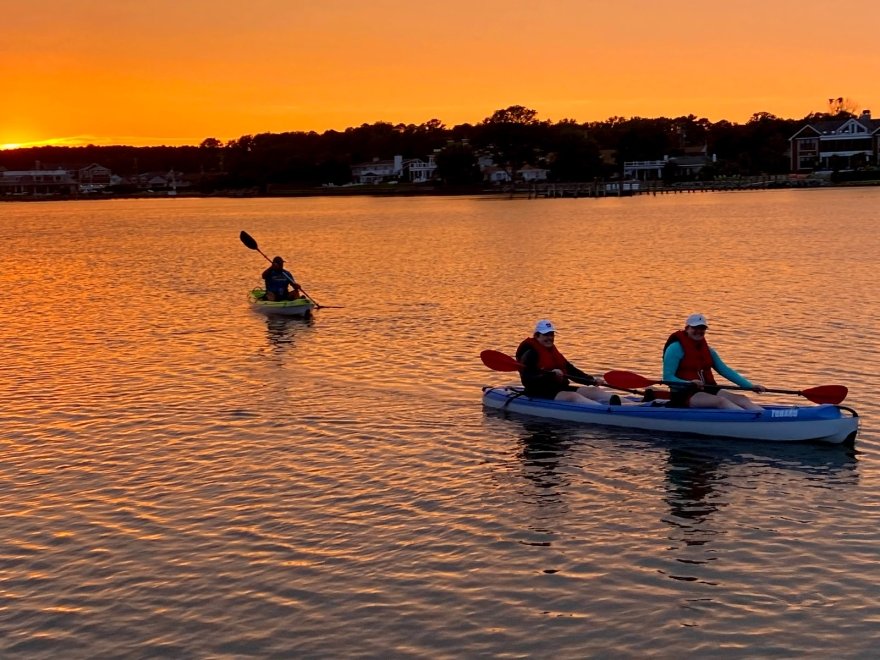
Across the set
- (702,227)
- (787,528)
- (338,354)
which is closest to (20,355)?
(338,354)

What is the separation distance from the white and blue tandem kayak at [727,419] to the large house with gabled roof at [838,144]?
157m

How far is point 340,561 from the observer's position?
12695 mm

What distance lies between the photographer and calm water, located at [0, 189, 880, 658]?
10969 millimetres

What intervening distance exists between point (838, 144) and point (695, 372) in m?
162

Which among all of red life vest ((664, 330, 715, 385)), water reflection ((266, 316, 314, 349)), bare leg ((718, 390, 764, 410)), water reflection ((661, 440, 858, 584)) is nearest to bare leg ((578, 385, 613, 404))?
red life vest ((664, 330, 715, 385))

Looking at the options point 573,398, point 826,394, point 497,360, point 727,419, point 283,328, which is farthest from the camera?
point 283,328

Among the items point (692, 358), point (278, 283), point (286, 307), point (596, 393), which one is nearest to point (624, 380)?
point (596, 393)

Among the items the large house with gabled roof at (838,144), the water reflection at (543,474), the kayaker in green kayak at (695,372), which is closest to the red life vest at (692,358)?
the kayaker in green kayak at (695,372)

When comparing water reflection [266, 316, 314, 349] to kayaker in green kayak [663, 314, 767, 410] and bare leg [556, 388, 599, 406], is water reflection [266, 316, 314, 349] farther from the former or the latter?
kayaker in green kayak [663, 314, 767, 410]

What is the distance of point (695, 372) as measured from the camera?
1769 centimetres

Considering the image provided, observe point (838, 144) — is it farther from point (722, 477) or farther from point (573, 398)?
point (722, 477)

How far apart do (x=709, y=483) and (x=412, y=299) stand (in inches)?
Answer: 1013

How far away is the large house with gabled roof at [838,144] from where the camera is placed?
16088 centimetres

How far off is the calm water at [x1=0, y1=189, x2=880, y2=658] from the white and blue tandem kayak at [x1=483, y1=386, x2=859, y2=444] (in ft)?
0.94
